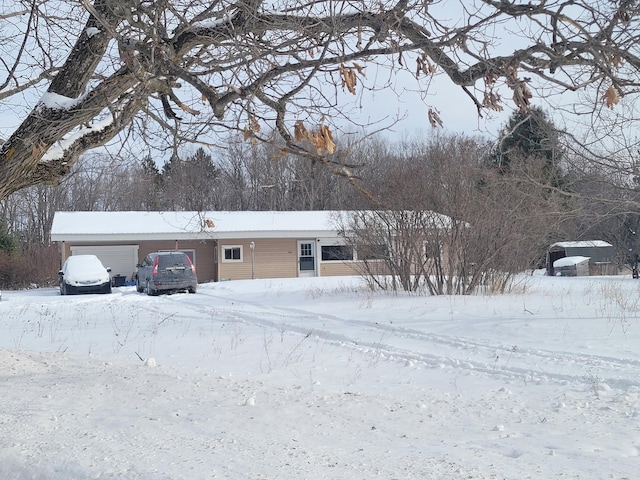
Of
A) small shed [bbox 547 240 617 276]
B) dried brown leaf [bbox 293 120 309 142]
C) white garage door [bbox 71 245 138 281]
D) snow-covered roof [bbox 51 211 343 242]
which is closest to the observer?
dried brown leaf [bbox 293 120 309 142]

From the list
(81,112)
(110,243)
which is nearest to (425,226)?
(81,112)

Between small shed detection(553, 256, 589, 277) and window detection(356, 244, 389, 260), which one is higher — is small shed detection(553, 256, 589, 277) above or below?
below

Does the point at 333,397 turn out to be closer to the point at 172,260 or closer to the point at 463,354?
the point at 463,354

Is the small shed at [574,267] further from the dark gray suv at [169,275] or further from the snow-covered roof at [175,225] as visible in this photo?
the dark gray suv at [169,275]

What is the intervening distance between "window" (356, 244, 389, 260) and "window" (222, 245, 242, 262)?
1398cm

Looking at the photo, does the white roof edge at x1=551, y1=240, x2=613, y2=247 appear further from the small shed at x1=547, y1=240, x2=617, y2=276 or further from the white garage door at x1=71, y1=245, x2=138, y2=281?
the white garage door at x1=71, y1=245, x2=138, y2=281

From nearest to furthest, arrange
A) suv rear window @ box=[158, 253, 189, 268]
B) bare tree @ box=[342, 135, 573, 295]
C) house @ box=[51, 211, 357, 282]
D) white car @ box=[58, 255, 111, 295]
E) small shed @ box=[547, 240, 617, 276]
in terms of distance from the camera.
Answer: bare tree @ box=[342, 135, 573, 295] < suv rear window @ box=[158, 253, 189, 268] < white car @ box=[58, 255, 111, 295] < house @ box=[51, 211, 357, 282] < small shed @ box=[547, 240, 617, 276]

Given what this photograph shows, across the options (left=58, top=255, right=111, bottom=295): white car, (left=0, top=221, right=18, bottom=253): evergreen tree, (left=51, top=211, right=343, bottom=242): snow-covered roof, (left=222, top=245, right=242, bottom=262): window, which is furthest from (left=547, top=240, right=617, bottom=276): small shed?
(left=0, top=221, right=18, bottom=253): evergreen tree

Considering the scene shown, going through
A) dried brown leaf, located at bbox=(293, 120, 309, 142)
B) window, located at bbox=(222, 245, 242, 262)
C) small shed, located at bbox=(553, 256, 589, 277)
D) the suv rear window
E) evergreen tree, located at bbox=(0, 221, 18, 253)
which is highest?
evergreen tree, located at bbox=(0, 221, 18, 253)

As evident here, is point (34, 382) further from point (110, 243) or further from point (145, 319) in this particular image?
point (110, 243)

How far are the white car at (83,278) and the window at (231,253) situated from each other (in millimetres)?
7658

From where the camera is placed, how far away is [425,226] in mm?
17766

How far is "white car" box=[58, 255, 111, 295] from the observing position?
24641 millimetres

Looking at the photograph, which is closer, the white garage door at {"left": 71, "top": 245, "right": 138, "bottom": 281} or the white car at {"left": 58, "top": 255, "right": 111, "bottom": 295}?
the white car at {"left": 58, "top": 255, "right": 111, "bottom": 295}
